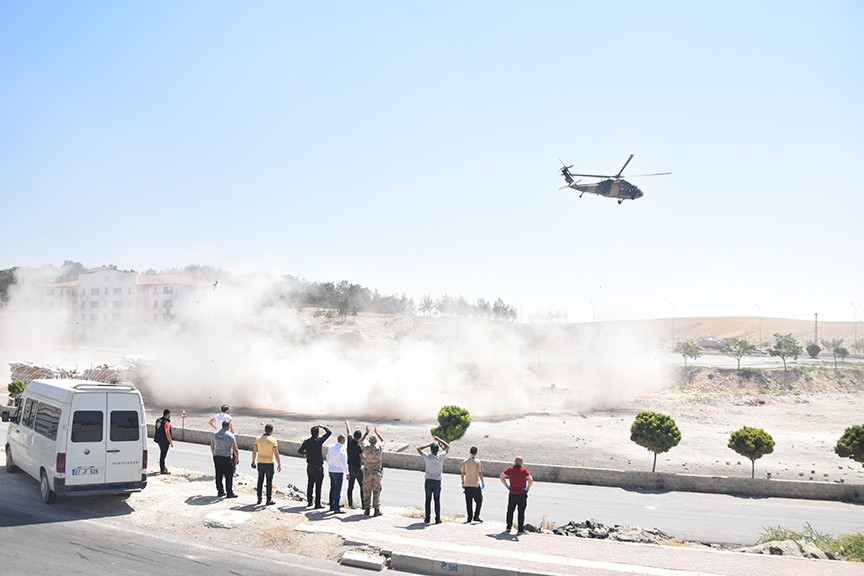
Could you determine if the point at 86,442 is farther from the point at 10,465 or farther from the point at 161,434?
the point at 10,465

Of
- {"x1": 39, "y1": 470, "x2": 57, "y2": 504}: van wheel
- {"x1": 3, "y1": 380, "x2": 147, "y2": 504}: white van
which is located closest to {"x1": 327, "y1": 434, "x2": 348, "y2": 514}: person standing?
{"x1": 3, "y1": 380, "x2": 147, "y2": 504}: white van

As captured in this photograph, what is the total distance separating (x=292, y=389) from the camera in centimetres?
3844

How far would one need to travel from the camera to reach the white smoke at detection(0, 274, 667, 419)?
121 feet

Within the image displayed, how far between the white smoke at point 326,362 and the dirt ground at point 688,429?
9.25 feet

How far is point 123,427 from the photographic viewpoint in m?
10.6

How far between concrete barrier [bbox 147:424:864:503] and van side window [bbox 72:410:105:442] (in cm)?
1093

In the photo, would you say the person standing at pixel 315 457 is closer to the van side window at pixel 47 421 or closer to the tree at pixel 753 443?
the van side window at pixel 47 421

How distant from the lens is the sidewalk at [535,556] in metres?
8.23

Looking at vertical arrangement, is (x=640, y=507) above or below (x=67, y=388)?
below

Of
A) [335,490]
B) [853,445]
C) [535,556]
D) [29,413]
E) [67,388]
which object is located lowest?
[535,556]

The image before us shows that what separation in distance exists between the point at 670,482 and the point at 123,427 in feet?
53.6

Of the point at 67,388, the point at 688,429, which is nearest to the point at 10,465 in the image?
the point at 67,388

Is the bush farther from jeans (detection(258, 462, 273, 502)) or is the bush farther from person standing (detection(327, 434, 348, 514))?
person standing (detection(327, 434, 348, 514))

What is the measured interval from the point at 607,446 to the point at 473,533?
2034cm
